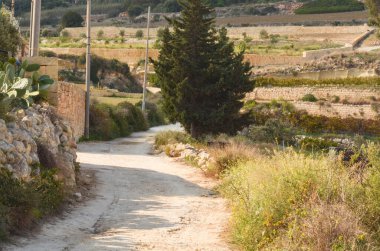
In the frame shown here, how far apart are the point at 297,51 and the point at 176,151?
60653 mm

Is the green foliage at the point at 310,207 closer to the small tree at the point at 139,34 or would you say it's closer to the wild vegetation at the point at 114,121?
the wild vegetation at the point at 114,121

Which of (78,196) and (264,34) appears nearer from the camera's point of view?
(78,196)

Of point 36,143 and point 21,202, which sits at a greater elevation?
point 36,143

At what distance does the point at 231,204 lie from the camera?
47.1ft

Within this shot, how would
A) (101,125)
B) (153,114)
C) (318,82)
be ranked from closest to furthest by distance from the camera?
(101,125)
(153,114)
(318,82)

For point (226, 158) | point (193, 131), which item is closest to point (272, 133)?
point (193, 131)

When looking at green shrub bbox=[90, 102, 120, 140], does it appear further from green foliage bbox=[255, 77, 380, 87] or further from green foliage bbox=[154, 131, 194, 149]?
green foliage bbox=[255, 77, 380, 87]

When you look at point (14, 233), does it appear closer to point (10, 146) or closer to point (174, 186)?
point (10, 146)

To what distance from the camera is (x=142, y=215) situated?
43.8 feet

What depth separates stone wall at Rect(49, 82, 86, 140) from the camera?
24.6m

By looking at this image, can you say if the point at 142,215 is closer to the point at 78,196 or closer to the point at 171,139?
the point at 78,196

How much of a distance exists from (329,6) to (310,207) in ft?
415

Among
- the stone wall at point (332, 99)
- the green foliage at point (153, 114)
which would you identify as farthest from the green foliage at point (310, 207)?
the stone wall at point (332, 99)

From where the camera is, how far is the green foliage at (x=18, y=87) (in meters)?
14.3
